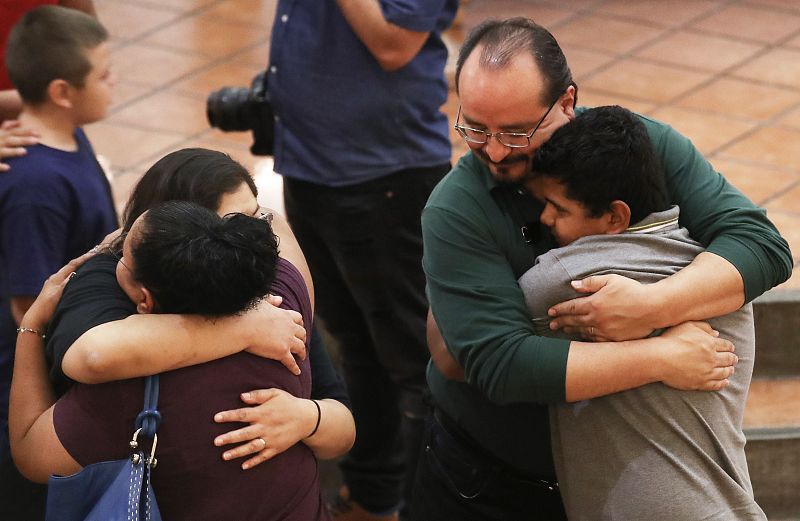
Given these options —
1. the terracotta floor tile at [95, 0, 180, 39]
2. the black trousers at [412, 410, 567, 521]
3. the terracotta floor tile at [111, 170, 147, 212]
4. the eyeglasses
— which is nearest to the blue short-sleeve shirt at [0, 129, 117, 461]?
the black trousers at [412, 410, 567, 521]

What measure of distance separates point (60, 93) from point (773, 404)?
88.2 inches

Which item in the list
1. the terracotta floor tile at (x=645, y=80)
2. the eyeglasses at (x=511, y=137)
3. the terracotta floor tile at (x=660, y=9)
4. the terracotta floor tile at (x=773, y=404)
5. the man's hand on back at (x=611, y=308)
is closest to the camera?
the man's hand on back at (x=611, y=308)

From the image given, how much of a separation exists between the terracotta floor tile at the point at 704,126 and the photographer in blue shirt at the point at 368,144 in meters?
1.80

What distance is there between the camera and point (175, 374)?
193cm

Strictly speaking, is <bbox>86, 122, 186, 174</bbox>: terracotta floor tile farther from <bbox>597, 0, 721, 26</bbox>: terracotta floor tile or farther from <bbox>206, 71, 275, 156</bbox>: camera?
<bbox>597, 0, 721, 26</bbox>: terracotta floor tile

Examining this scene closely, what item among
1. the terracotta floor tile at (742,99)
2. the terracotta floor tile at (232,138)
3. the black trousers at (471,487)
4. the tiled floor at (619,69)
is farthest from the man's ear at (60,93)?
the terracotta floor tile at (742,99)

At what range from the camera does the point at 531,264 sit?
2.17 meters

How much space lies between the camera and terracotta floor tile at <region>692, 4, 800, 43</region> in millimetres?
5672

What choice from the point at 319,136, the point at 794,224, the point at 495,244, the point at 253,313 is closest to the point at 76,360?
the point at 253,313

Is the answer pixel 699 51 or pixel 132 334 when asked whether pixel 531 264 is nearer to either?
pixel 132 334

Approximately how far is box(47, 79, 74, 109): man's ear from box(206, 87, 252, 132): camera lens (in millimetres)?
523

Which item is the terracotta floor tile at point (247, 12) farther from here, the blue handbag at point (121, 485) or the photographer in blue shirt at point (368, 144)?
the blue handbag at point (121, 485)

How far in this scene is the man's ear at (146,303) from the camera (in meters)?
1.95

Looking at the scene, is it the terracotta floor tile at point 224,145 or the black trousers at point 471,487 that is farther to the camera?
the terracotta floor tile at point 224,145
